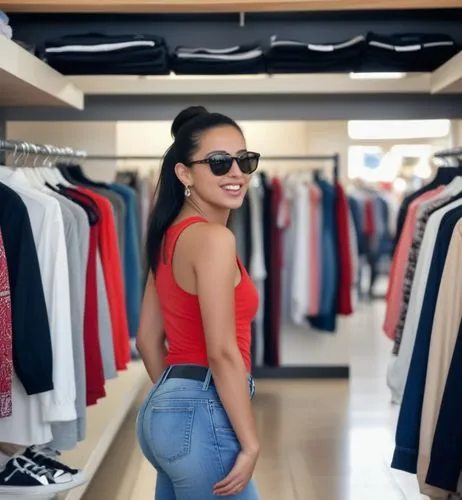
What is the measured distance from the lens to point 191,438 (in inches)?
90.0

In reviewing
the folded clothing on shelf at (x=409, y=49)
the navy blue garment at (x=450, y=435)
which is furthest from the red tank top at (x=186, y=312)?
the folded clothing on shelf at (x=409, y=49)

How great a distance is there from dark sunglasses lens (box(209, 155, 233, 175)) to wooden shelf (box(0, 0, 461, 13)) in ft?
4.58

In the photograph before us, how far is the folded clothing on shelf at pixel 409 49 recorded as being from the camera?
420 centimetres

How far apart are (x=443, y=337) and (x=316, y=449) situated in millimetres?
2406

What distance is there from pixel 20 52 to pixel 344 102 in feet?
7.35

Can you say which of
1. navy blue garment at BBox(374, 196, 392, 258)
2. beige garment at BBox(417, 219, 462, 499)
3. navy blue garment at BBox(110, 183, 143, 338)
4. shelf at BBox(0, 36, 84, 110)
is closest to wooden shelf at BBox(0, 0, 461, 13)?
shelf at BBox(0, 36, 84, 110)

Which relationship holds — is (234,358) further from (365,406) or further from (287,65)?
(365,406)

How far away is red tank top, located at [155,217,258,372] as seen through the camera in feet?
7.81

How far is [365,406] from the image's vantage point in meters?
6.84

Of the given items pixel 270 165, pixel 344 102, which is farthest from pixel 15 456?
pixel 270 165

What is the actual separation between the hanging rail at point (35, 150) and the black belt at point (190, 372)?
1.42 metres

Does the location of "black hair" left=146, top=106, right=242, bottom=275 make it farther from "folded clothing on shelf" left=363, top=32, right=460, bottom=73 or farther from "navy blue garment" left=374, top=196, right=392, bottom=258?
"navy blue garment" left=374, top=196, right=392, bottom=258

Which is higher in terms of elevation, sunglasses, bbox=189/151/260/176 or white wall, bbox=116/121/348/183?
white wall, bbox=116/121/348/183

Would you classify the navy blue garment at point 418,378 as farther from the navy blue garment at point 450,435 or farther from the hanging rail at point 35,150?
the hanging rail at point 35,150
